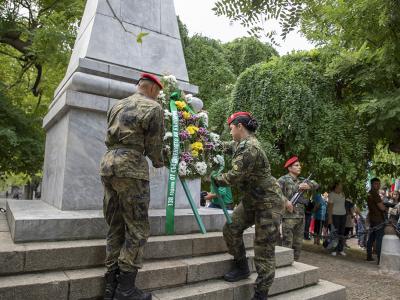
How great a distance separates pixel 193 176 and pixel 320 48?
722 cm

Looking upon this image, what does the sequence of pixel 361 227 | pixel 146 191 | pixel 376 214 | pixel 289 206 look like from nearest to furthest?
pixel 146 191, pixel 289 206, pixel 376 214, pixel 361 227

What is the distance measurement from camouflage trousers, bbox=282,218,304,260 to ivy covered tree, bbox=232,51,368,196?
9.37 feet

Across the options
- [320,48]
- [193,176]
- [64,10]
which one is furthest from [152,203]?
[64,10]

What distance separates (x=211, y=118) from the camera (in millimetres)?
12883

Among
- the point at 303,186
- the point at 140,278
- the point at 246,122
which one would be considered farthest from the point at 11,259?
the point at 303,186

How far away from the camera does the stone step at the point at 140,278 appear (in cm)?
313

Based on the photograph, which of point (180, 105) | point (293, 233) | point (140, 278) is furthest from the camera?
point (293, 233)

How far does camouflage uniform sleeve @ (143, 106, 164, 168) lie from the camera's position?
3.44 m

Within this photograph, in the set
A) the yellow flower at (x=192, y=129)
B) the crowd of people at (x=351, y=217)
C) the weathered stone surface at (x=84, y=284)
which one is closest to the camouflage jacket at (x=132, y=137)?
the weathered stone surface at (x=84, y=284)

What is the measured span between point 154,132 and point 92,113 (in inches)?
68.7

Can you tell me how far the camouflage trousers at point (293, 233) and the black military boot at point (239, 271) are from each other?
9.24 feet

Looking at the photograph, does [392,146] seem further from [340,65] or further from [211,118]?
[211,118]

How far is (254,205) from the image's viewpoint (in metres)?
4.13

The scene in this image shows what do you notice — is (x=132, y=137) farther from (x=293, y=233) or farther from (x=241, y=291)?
(x=293, y=233)
